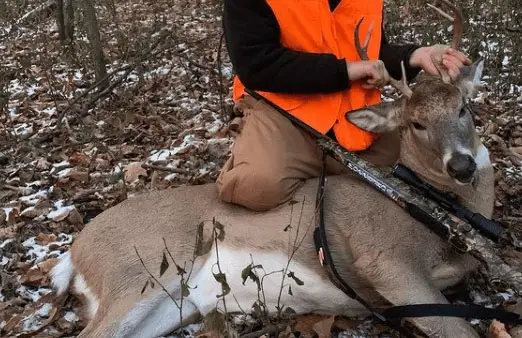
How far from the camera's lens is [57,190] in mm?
5199

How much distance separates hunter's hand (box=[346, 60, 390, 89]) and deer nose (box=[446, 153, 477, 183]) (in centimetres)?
60

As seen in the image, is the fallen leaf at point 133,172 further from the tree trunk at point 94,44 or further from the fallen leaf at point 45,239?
the tree trunk at point 94,44

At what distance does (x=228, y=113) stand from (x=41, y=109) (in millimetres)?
2256

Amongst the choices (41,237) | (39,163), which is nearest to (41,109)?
Answer: (39,163)

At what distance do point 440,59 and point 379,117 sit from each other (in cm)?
46

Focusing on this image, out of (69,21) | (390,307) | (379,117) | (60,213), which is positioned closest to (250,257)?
(390,307)

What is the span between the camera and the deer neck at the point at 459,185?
3533 millimetres

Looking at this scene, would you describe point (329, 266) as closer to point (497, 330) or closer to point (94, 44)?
point (497, 330)

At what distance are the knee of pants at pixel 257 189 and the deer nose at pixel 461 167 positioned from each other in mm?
905

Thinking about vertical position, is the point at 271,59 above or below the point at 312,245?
above

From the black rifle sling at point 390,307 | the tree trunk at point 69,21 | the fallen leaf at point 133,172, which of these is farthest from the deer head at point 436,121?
the tree trunk at point 69,21

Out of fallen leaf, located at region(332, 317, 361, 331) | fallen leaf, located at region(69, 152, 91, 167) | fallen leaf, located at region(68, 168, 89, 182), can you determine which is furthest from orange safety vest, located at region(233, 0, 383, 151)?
fallen leaf, located at region(69, 152, 91, 167)

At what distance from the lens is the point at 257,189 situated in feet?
11.9

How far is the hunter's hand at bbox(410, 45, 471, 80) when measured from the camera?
11.6ft
